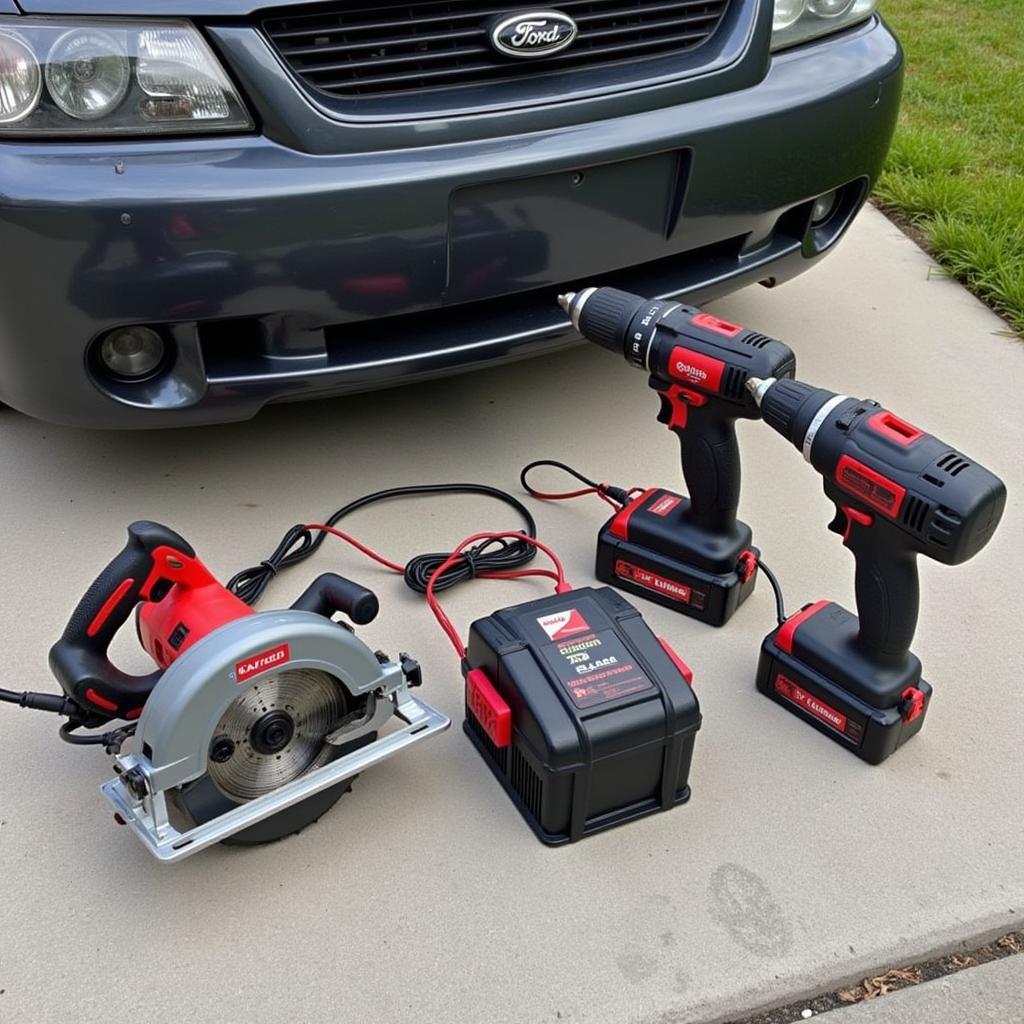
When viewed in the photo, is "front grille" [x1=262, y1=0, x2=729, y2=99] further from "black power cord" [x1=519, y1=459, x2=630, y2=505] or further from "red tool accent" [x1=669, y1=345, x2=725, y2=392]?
"black power cord" [x1=519, y1=459, x2=630, y2=505]

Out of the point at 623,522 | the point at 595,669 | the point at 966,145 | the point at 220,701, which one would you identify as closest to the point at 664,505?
the point at 623,522

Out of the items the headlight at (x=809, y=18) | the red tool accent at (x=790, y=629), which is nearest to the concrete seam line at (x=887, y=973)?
the red tool accent at (x=790, y=629)

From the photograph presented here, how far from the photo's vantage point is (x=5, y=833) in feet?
6.81

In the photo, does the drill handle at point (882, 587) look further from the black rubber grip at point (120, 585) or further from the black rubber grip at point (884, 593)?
the black rubber grip at point (120, 585)

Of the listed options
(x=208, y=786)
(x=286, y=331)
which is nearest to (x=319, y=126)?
(x=286, y=331)

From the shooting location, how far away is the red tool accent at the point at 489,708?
6.78 ft

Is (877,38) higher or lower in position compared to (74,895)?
higher

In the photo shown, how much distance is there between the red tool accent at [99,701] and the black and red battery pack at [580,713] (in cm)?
64

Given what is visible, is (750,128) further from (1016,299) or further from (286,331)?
(1016,299)

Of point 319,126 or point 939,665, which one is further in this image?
point 939,665

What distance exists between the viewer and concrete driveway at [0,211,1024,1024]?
1856 millimetres

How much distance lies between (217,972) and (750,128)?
84.0 inches

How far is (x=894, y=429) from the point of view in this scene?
2012 mm

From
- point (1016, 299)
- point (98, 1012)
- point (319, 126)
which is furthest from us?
point (1016, 299)
